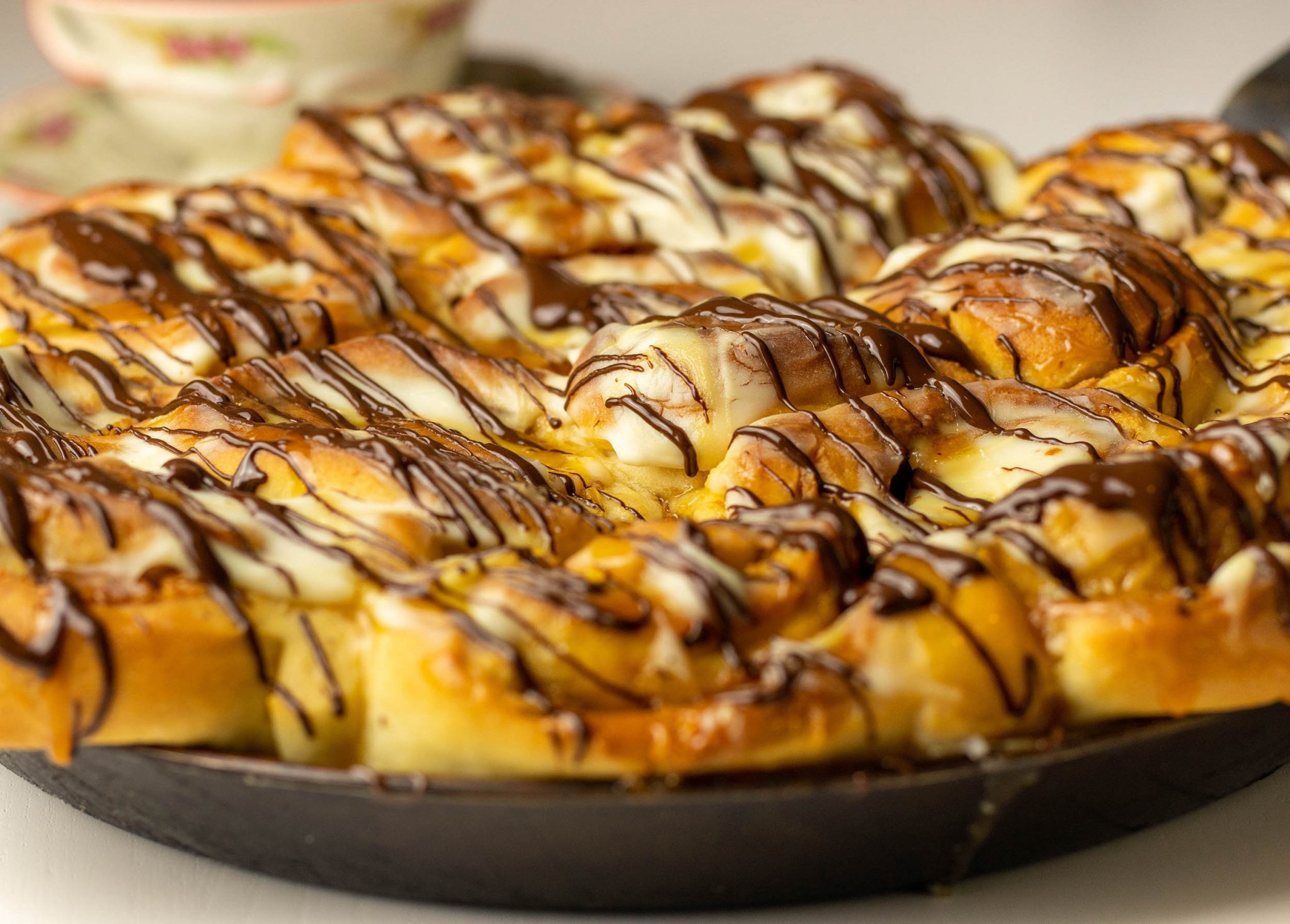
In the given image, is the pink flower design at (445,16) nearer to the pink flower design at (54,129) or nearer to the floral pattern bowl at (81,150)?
the floral pattern bowl at (81,150)

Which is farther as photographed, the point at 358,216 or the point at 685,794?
the point at 358,216

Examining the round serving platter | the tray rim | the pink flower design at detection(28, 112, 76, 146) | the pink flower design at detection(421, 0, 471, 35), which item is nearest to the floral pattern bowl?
the pink flower design at detection(28, 112, 76, 146)

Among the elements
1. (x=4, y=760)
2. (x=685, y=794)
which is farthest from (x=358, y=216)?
(x=685, y=794)

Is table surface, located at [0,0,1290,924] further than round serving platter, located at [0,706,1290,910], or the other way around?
table surface, located at [0,0,1290,924]

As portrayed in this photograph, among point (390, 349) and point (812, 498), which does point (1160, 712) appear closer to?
point (812, 498)

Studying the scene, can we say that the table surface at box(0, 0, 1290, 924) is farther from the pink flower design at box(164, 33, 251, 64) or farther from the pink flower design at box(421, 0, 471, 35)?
the pink flower design at box(164, 33, 251, 64)

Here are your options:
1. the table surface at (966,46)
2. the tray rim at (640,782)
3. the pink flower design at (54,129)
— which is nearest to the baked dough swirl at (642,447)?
the tray rim at (640,782)
